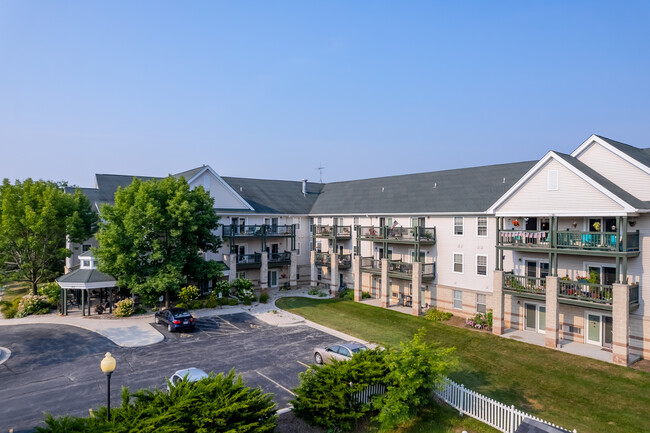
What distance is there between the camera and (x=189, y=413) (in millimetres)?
10742

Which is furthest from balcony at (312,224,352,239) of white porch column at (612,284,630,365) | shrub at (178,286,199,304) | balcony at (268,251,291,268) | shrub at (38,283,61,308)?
shrub at (38,283,61,308)

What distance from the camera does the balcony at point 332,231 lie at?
40.0m

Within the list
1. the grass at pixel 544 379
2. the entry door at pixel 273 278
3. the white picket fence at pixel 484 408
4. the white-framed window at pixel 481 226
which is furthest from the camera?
the entry door at pixel 273 278

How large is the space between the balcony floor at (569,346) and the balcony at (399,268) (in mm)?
7320

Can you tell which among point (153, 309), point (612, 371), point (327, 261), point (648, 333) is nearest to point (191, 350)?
point (153, 309)

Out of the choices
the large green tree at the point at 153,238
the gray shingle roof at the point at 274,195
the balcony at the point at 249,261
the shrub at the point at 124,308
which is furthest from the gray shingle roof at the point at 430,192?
the shrub at the point at 124,308

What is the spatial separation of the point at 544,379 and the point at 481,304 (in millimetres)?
10108

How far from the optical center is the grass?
613 inches

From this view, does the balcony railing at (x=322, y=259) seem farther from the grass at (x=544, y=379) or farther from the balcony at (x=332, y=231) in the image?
the grass at (x=544, y=379)

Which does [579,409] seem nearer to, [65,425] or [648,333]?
[648,333]

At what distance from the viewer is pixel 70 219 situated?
35.6 metres

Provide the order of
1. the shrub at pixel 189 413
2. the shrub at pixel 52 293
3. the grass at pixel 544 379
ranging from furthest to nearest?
the shrub at pixel 52 293, the grass at pixel 544 379, the shrub at pixel 189 413

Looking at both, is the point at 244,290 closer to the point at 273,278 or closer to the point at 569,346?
the point at 273,278

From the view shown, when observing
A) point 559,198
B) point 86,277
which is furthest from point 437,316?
point 86,277
